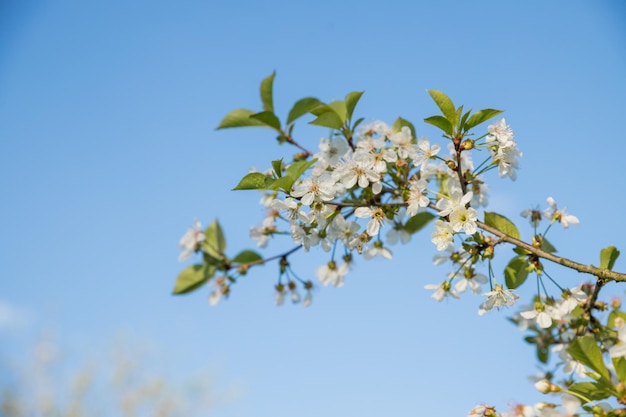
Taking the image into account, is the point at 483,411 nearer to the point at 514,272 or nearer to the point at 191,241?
the point at 514,272

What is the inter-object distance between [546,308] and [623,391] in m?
0.50

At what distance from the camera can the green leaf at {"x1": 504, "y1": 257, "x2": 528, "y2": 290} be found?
1725 millimetres

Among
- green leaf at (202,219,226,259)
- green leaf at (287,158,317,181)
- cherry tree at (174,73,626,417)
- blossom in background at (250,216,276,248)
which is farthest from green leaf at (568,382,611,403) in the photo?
green leaf at (202,219,226,259)

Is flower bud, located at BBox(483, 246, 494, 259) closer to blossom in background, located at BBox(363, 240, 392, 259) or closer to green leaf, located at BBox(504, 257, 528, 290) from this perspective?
green leaf, located at BBox(504, 257, 528, 290)

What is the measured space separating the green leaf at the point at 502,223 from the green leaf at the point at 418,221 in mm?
391

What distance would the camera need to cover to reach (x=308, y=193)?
5.45 ft

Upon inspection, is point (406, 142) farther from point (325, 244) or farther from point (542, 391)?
point (542, 391)

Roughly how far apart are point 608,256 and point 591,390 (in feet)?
1.61

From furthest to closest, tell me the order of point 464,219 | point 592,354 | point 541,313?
point 541,313 → point 464,219 → point 592,354

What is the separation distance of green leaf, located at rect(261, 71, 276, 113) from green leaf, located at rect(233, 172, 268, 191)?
1.65ft

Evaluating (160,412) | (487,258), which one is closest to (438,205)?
(487,258)

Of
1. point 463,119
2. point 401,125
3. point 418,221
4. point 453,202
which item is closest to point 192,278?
point 418,221

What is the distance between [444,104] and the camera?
1622mm

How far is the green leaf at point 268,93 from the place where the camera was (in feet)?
6.94
